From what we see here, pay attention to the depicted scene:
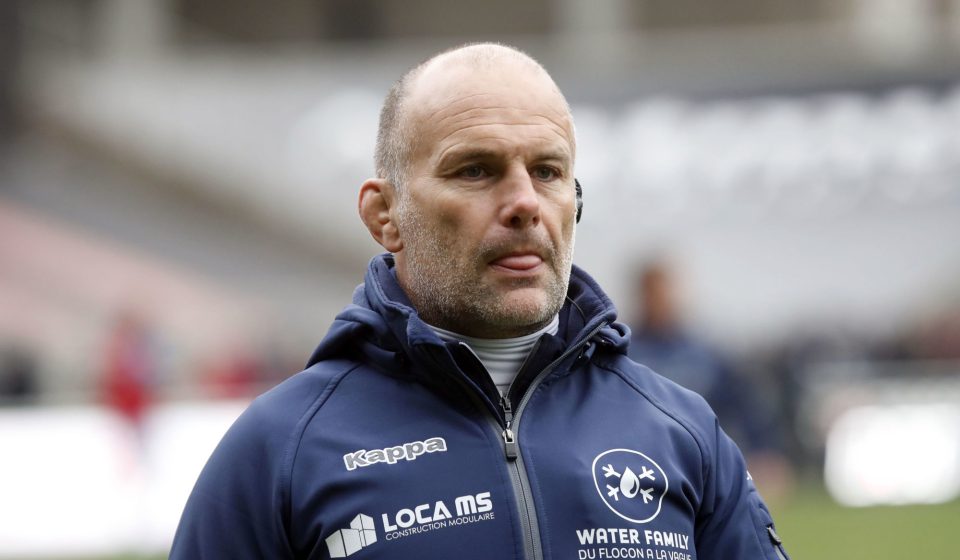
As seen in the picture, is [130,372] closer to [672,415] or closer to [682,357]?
[682,357]

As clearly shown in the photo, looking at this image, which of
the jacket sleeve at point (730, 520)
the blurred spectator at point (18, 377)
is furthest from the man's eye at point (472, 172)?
the blurred spectator at point (18, 377)

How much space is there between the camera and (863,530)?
451 inches

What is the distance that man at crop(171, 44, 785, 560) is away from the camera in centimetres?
242

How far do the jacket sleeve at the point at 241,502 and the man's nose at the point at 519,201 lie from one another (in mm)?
510

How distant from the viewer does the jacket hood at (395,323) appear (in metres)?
2.57

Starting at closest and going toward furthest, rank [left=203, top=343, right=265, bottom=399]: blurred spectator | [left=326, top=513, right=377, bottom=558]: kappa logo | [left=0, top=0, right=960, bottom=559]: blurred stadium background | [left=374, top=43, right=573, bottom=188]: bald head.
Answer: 1. [left=326, top=513, right=377, bottom=558]: kappa logo
2. [left=374, top=43, right=573, bottom=188]: bald head
3. [left=203, top=343, right=265, bottom=399]: blurred spectator
4. [left=0, top=0, right=960, bottom=559]: blurred stadium background

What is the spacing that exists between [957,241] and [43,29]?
14.2 meters

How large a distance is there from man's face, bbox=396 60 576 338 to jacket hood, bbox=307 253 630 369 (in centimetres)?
8

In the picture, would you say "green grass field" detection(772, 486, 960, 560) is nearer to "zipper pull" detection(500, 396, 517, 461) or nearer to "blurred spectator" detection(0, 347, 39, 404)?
"zipper pull" detection(500, 396, 517, 461)

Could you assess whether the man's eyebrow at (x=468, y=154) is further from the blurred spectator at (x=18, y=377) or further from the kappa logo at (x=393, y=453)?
the blurred spectator at (x=18, y=377)

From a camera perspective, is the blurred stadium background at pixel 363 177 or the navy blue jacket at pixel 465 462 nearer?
the navy blue jacket at pixel 465 462

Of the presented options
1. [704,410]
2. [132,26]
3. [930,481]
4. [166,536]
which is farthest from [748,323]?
[704,410]

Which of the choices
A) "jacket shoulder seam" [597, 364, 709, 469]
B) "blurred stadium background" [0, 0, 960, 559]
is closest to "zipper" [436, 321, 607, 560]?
"jacket shoulder seam" [597, 364, 709, 469]

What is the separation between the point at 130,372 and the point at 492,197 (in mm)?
10174
